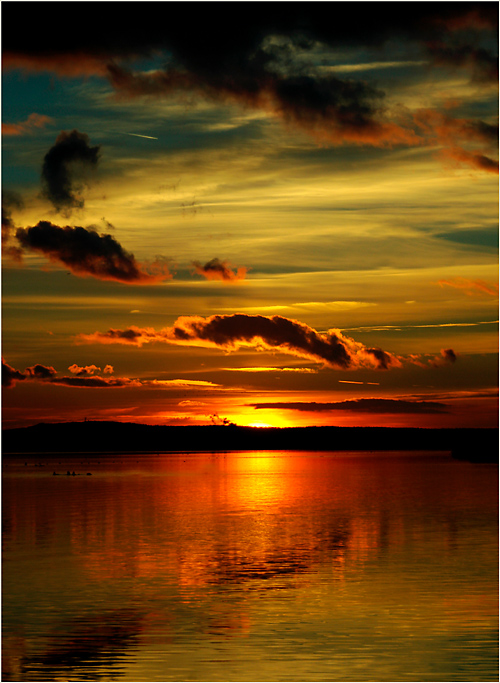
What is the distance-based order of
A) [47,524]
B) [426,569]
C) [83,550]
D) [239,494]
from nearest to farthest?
[426,569], [83,550], [47,524], [239,494]

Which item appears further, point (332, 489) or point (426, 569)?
point (332, 489)

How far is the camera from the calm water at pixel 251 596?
90.7 ft

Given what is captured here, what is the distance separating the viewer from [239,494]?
108 meters

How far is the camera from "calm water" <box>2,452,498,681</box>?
90.7 ft

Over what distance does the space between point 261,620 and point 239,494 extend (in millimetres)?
75645

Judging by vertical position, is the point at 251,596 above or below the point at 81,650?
below

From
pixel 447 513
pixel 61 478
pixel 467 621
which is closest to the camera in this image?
pixel 467 621

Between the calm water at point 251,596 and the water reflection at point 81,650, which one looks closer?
the water reflection at point 81,650

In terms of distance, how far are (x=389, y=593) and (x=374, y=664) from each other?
11.0 meters

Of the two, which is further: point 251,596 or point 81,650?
point 251,596

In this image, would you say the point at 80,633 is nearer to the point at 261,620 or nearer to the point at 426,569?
the point at 261,620

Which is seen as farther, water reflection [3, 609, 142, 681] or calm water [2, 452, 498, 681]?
calm water [2, 452, 498, 681]

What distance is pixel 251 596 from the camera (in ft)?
124

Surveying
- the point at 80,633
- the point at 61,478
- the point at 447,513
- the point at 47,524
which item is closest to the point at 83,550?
the point at 47,524
